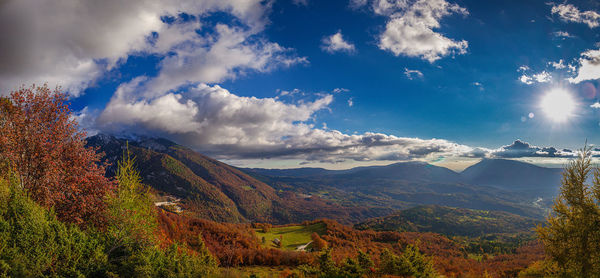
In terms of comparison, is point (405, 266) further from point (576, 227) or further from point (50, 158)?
point (50, 158)

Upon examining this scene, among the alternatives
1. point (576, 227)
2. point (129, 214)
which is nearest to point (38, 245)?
point (129, 214)

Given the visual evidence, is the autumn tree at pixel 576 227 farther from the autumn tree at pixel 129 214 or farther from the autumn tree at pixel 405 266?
the autumn tree at pixel 129 214

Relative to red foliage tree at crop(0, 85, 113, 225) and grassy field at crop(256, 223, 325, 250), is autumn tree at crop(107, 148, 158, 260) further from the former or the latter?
grassy field at crop(256, 223, 325, 250)

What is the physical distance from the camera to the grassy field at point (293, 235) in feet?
187

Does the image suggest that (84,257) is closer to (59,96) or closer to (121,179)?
(121,179)

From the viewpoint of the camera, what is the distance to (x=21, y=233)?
10.9 m

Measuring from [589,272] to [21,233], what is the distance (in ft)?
106

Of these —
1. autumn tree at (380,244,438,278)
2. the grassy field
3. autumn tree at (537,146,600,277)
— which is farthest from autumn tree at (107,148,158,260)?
the grassy field

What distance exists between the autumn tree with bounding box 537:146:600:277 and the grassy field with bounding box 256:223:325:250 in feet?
153

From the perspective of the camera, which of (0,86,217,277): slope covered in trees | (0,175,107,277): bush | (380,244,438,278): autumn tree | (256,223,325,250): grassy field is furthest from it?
(256,223,325,250): grassy field

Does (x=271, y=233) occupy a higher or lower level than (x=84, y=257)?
lower

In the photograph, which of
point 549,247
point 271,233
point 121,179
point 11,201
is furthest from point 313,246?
point 11,201

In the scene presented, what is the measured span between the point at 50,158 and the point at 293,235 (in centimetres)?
5940

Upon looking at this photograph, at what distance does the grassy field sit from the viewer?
57.0m
